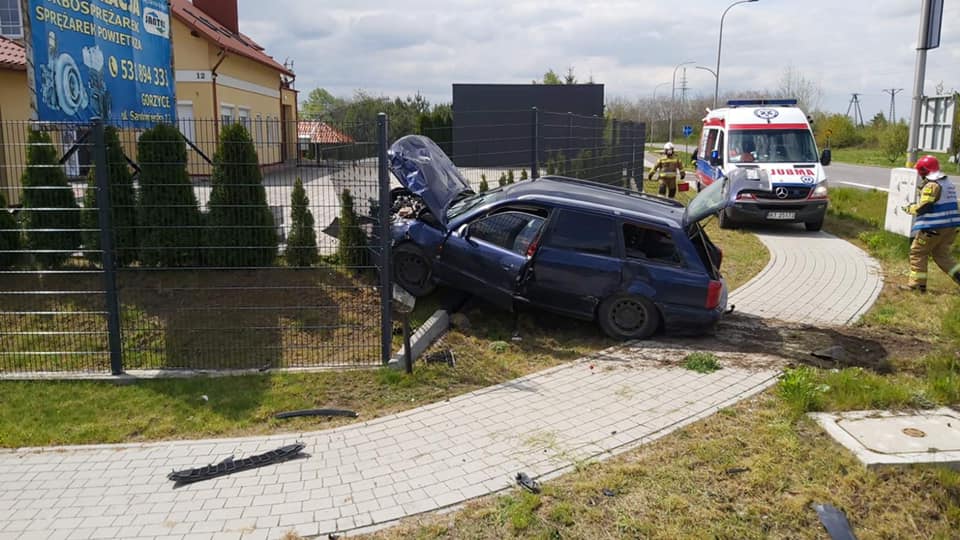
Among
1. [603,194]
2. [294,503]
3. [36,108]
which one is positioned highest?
[36,108]

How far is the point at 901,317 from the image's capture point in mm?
8570

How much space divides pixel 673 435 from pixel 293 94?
124 feet

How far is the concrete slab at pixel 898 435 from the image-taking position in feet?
15.4

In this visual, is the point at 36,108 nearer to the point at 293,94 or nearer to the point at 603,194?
the point at 603,194

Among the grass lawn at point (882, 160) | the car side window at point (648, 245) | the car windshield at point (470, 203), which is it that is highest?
the grass lawn at point (882, 160)

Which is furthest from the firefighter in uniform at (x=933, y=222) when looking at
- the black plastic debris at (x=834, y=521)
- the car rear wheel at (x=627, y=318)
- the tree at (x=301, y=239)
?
the tree at (x=301, y=239)

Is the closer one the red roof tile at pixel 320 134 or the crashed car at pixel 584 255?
the red roof tile at pixel 320 134

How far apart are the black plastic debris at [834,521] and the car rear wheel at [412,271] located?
500 cm

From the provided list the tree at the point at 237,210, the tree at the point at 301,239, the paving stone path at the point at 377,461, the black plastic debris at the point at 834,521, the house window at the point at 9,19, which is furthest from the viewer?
the house window at the point at 9,19

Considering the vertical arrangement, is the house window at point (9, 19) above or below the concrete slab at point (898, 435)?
above

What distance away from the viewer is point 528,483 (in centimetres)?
452

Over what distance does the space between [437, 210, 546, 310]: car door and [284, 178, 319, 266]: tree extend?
179 centimetres

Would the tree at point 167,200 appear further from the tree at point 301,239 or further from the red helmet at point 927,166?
the red helmet at point 927,166

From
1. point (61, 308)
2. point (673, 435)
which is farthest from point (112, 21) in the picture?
point (673, 435)
